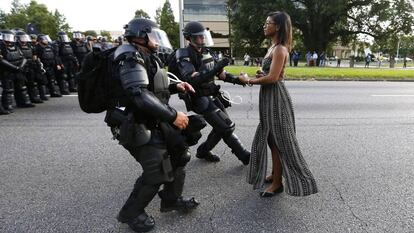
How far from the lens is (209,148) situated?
440 cm

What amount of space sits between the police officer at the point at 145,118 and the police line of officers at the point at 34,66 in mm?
6151

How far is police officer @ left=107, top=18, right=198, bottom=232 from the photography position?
234 centimetres

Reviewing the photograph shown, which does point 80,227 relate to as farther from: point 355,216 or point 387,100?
point 387,100

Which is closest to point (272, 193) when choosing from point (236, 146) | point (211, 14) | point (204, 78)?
point (236, 146)

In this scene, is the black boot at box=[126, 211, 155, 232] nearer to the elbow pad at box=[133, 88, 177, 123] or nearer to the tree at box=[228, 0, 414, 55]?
the elbow pad at box=[133, 88, 177, 123]

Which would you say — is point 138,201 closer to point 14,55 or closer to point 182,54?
point 182,54

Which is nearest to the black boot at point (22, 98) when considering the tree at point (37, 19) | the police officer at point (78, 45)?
the police officer at point (78, 45)

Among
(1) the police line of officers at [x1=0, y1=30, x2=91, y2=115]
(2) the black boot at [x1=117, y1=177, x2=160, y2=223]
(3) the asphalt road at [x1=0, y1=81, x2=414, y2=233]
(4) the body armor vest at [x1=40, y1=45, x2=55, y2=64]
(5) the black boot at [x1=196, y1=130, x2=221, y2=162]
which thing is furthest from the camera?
(4) the body armor vest at [x1=40, y1=45, x2=55, y2=64]

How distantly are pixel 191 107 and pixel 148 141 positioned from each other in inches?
62.0

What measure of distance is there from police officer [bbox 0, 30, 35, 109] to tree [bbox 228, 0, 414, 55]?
31137mm

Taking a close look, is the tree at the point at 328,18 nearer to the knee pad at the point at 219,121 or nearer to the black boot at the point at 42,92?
the black boot at the point at 42,92

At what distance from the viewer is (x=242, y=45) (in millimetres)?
42625

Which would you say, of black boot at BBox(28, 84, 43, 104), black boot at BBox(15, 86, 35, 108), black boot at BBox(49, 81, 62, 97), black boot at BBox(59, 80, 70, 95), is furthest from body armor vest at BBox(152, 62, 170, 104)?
black boot at BBox(59, 80, 70, 95)

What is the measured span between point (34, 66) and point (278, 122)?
7625mm
